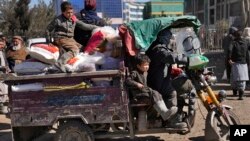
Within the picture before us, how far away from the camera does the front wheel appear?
621cm

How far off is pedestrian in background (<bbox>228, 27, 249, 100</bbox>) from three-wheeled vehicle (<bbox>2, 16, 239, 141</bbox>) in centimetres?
497

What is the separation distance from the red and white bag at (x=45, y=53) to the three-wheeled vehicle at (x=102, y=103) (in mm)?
235

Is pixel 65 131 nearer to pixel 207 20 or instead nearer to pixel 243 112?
pixel 243 112

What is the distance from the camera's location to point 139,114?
20.3 ft

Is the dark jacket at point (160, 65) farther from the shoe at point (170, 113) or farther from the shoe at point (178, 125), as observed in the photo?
the shoe at point (178, 125)

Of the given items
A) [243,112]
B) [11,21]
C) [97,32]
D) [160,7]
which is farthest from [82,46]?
[160,7]

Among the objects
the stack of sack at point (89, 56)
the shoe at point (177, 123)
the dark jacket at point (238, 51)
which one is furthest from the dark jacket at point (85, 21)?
the dark jacket at point (238, 51)

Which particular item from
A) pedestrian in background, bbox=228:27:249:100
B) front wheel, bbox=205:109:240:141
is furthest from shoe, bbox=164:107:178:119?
pedestrian in background, bbox=228:27:249:100

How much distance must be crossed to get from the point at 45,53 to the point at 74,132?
1.13 meters

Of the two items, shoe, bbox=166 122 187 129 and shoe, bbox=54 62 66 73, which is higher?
shoe, bbox=54 62 66 73

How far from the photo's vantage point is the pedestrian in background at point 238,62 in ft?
36.4

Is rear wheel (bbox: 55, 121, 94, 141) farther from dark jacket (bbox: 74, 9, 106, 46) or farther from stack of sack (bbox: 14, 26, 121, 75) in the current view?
dark jacket (bbox: 74, 9, 106, 46)

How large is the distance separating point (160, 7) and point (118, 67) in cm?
8224

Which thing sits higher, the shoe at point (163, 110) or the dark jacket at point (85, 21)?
the dark jacket at point (85, 21)
